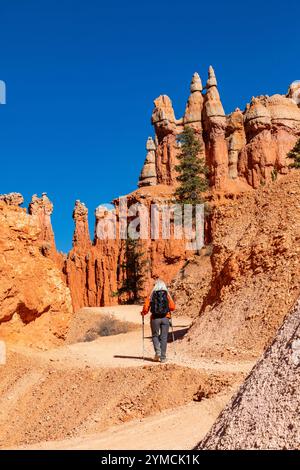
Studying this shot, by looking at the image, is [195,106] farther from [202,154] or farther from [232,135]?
[202,154]

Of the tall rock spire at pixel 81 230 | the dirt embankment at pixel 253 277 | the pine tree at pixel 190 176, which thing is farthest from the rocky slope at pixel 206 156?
the dirt embankment at pixel 253 277

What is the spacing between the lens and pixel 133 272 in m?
44.4

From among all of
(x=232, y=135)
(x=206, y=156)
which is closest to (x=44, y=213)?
(x=206, y=156)

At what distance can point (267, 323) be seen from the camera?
1055cm

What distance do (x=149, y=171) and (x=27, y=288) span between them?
4745 centimetres

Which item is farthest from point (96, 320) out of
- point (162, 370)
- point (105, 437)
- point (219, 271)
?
point (105, 437)

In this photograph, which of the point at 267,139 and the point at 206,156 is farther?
the point at 206,156

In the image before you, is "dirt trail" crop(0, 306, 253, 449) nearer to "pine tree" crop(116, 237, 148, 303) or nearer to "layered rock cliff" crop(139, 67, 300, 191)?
"pine tree" crop(116, 237, 148, 303)

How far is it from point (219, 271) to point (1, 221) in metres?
5.81

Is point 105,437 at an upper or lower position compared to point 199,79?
lower

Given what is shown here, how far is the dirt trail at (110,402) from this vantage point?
220 inches

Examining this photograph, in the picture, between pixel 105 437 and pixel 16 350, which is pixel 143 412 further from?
pixel 16 350

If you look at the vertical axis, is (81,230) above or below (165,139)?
below

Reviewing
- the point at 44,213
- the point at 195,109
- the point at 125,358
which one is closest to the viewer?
the point at 125,358
